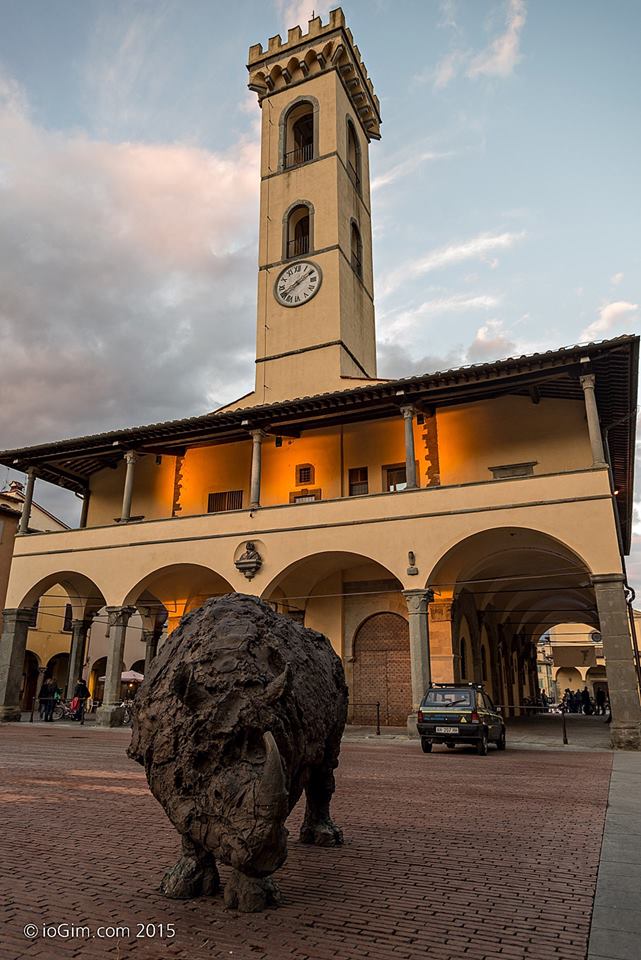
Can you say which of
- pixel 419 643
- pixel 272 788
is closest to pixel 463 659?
pixel 419 643

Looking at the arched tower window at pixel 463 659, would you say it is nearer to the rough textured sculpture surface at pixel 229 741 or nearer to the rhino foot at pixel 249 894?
the rough textured sculpture surface at pixel 229 741

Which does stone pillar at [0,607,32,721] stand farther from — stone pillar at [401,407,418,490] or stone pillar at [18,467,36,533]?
stone pillar at [401,407,418,490]

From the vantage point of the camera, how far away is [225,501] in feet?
79.4

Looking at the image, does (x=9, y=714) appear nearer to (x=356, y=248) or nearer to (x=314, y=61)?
(x=356, y=248)

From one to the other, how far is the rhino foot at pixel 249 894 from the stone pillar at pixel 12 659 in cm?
2117

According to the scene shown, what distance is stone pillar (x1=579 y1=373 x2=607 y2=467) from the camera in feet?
53.6

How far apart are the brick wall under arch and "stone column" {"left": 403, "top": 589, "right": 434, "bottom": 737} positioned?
3976 millimetres

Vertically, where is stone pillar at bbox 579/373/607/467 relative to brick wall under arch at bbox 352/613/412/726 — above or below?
above

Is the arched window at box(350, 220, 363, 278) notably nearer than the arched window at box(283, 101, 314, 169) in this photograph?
Yes

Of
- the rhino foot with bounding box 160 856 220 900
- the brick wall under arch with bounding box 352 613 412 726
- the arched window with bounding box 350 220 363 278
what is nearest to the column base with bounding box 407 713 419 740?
the brick wall under arch with bounding box 352 613 412 726

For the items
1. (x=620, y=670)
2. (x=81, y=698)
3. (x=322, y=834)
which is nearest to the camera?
(x=322, y=834)

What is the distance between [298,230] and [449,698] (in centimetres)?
2161

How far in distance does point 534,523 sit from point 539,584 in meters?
11.1

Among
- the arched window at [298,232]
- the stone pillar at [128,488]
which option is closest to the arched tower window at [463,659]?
the stone pillar at [128,488]
